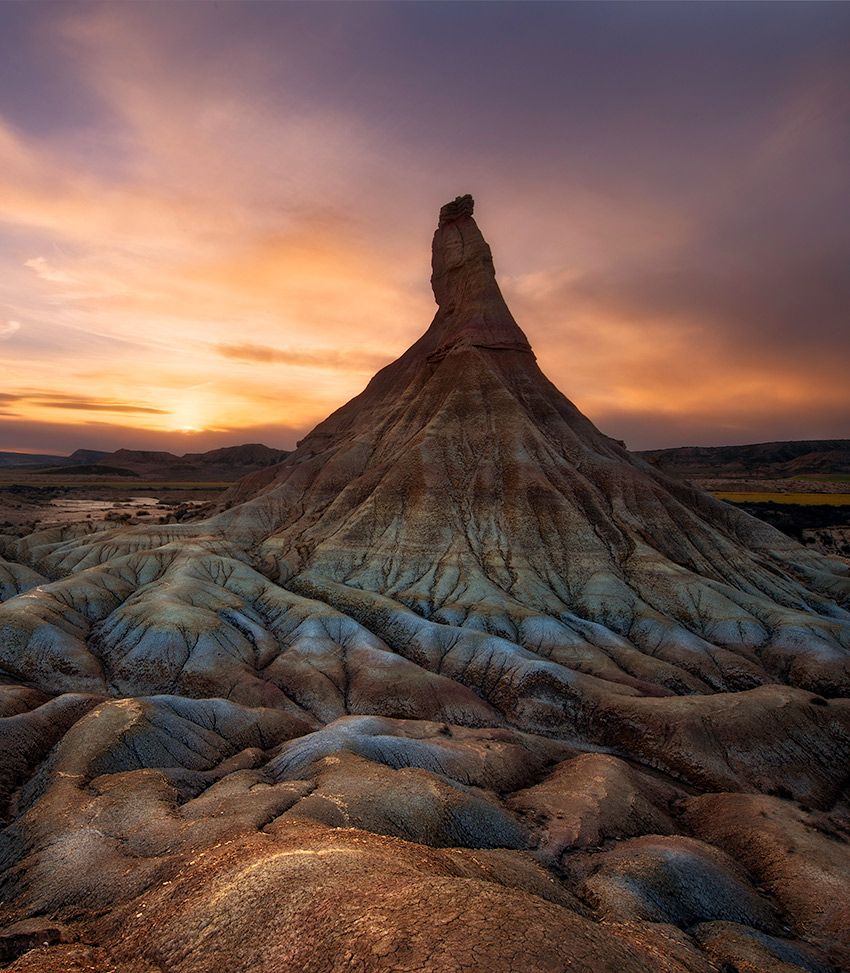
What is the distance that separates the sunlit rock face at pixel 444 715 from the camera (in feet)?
Result: 43.5

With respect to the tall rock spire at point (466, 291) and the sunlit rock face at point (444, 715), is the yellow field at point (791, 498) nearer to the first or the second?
the sunlit rock face at point (444, 715)

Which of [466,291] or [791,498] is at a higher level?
[466,291]

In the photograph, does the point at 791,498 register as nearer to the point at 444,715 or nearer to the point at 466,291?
the point at 466,291

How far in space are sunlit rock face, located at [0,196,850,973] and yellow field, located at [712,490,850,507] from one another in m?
85.5

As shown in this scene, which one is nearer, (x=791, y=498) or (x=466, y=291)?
(x=466, y=291)

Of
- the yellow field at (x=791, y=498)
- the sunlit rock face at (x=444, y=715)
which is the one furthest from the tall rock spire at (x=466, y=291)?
the yellow field at (x=791, y=498)

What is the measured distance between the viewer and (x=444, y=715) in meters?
41.2

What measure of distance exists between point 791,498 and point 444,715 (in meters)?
166

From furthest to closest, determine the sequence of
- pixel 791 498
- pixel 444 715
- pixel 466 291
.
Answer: pixel 791 498, pixel 466 291, pixel 444 715

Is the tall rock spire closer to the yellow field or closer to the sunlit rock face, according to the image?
the sunlit rock face

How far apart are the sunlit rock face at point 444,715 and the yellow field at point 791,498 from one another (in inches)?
3368

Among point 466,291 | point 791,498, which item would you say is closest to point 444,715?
point 466,291

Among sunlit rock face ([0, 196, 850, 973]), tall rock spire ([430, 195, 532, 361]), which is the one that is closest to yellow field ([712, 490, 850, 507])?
sunlit rock face ([0, 196, 850, 973])

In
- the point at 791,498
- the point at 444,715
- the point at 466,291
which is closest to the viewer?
the point at 444,715
